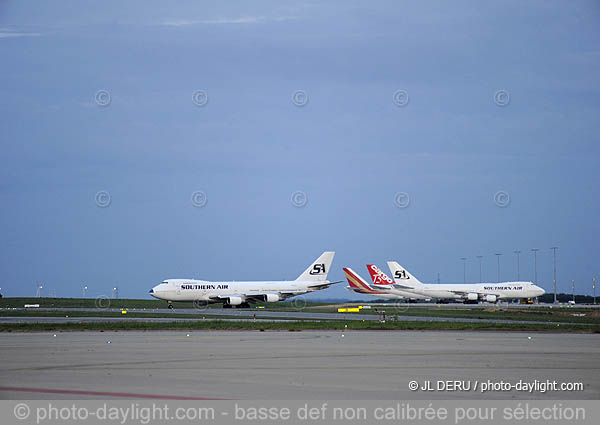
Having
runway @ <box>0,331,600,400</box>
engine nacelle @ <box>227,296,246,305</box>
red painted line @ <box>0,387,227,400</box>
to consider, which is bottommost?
engine nacelle @ <box>227,296,246,305</box>

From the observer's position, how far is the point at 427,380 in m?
16.6

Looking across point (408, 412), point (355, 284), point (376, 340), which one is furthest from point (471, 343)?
point (355, 284)

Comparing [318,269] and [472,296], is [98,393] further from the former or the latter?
[472,296]

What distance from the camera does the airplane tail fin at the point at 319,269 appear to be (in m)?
95.4

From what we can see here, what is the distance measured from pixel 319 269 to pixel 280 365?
7646 cm

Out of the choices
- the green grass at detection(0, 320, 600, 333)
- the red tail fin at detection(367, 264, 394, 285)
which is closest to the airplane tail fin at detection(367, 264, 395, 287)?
the red tail fin at detection(367, 264, 394, 285)

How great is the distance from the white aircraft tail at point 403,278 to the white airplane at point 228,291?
24746mm

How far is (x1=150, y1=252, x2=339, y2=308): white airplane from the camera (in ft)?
283

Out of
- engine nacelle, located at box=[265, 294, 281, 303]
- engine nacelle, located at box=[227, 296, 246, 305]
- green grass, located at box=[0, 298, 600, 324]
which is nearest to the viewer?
green grass, located at box=[0, 298, 600, 324]

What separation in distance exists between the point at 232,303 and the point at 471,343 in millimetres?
58264

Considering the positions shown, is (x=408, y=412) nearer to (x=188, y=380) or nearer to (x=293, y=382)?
(x=293, y=382)

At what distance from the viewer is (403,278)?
115125 mm

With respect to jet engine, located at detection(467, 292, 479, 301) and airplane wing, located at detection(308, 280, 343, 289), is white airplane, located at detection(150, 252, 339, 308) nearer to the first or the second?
airplane wing, located at detection(308, 280, 343, 289)

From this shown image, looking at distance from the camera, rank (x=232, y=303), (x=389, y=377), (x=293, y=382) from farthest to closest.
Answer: (x=232, y=303)
(x=389, y=377)
(x=293, y=382)
